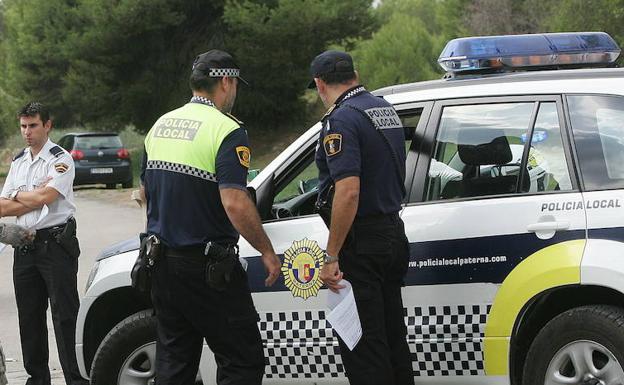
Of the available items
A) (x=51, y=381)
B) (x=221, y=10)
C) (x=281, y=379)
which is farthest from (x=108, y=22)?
(x=281, y=379)

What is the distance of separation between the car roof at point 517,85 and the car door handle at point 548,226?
2.01 feet

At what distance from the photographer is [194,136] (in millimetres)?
4582

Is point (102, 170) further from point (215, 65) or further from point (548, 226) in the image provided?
point (548, 226)

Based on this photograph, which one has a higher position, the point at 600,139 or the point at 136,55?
the point at 600,139

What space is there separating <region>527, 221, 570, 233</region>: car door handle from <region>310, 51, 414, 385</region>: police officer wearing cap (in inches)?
22.1

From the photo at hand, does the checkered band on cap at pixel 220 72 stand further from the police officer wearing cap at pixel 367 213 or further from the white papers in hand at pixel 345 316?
the white papers in hand at pixel 345 316

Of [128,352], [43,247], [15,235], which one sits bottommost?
[128,352]

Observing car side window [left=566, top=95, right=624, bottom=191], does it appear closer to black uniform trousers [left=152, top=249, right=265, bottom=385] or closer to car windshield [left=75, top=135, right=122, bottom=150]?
black uniform trousers [left=152, top=249, right=265, bottom=385]

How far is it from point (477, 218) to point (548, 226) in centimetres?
34

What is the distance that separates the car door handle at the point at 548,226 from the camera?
4.70 metres

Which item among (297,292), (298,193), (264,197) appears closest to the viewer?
(297,292)

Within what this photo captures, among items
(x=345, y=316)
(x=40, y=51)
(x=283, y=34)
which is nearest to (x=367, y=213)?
(x=345, y=316)

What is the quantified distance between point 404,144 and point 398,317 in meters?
0.78

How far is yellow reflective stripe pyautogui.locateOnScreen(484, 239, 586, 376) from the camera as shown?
15.2ft
